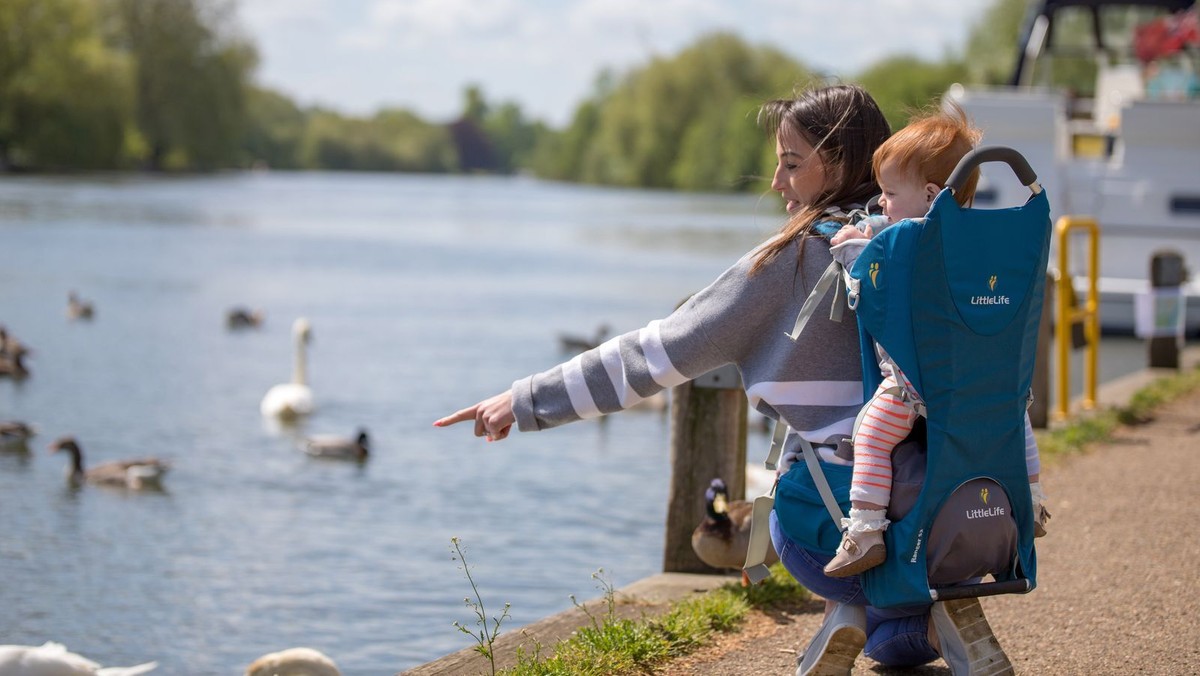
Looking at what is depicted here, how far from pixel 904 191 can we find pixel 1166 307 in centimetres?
933

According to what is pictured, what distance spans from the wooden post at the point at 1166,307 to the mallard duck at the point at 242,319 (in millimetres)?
14997

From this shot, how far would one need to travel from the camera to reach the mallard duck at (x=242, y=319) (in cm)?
2344

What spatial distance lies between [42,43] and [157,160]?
2203cm

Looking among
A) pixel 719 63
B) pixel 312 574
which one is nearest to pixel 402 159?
pixel 719 63

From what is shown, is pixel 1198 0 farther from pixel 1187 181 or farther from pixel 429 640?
pixel 429 640

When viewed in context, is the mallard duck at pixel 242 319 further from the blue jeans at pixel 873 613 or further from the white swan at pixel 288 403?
the blue jeans at pixel 873 613

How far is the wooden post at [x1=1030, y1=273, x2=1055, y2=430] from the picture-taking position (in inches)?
359

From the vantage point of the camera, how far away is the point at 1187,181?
17250 mm

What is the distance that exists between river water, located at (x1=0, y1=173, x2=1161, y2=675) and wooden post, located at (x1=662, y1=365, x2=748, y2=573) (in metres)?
1.21

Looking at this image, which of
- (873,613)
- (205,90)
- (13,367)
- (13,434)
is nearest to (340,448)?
(13,434)

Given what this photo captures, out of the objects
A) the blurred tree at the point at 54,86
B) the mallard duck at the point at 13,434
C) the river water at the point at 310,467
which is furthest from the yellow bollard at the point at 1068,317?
the blurred tree at the point at 54,86

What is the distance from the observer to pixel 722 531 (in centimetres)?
552

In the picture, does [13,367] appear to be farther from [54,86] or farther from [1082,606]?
[54,86]

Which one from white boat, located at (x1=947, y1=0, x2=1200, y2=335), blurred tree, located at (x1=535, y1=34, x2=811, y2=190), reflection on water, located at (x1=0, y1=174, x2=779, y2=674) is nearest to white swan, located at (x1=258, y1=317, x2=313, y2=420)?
reflection on water, located at (x1=0, y1=174, x2=779, y2=674)
